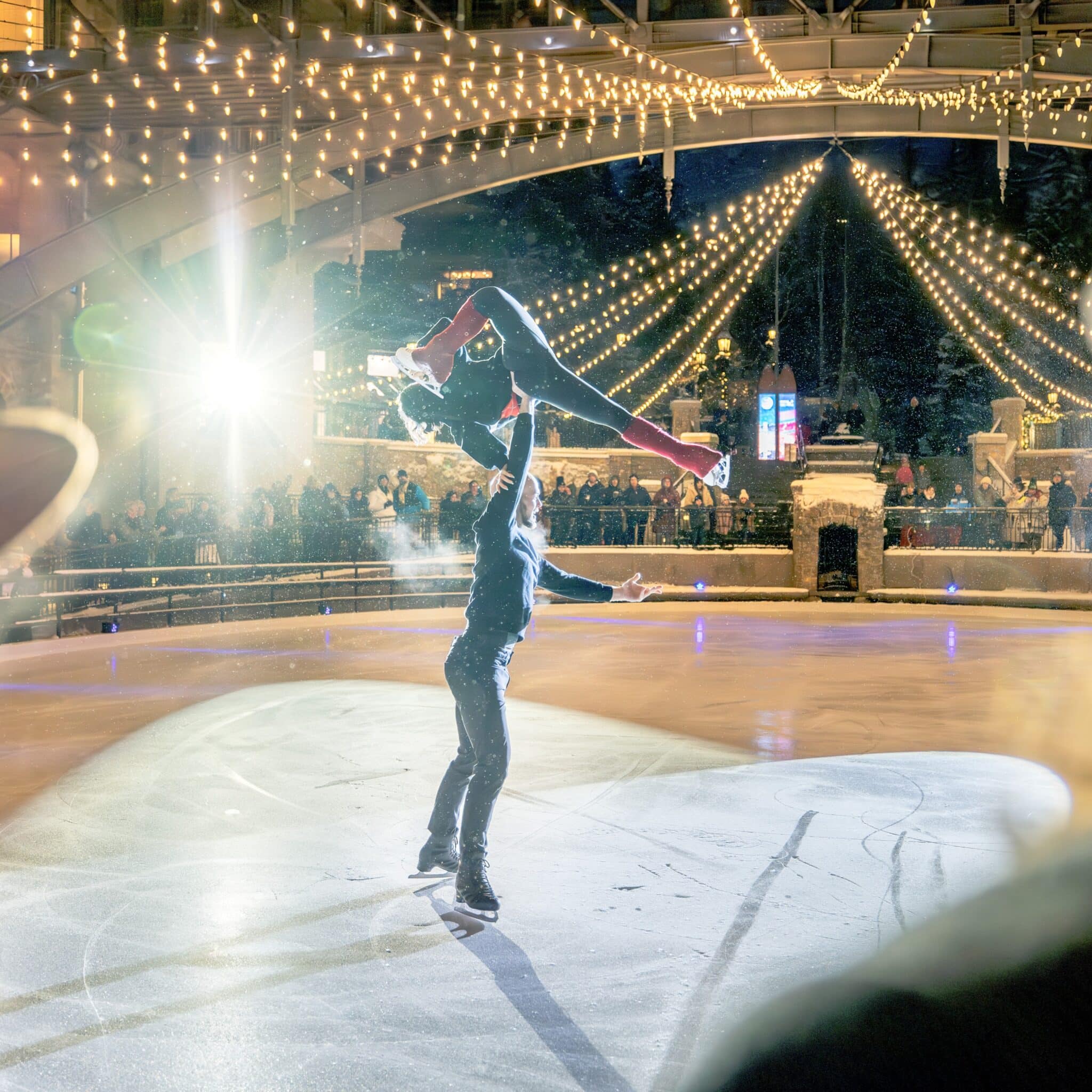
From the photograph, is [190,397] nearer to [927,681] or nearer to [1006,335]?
[927,681]

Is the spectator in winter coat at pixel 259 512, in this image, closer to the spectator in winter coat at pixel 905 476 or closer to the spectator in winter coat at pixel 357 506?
the spectator in winter coat at pixel 357 506

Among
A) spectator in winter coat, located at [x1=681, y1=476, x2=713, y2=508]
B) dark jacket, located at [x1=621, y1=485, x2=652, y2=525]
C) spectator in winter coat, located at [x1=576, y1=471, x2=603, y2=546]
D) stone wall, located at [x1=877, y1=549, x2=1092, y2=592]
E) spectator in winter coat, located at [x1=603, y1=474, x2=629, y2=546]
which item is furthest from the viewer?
spectator in winter coat, located at [x1=681, y1=476, x2=713, y2=508]

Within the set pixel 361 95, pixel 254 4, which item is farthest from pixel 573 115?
pixel 254 4

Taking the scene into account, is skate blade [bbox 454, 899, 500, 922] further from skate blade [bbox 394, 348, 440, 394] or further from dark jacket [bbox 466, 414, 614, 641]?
skate blade [bbox 394, 348, 440, 394]

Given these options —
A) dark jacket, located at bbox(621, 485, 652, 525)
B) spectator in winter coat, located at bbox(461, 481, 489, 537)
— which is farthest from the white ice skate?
dark jacket, located at bbox(621, 485, 652, 525)

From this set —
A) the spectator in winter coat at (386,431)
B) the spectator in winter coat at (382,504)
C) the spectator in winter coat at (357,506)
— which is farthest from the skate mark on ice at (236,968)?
the spectator in winter coat at (386,431)

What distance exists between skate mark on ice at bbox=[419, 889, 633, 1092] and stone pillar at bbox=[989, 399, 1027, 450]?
30.9 meters

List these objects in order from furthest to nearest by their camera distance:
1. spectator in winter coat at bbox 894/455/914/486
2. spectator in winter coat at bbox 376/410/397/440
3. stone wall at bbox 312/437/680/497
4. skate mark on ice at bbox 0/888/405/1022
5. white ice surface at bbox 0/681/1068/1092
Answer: spectator in winter coat at bbox 376/410/397/440 < stone wall at bbox 312/437/680/497 < spectator in winter coat at bbox 894/455/914/486 < skate mark on ice at bbox 0/888/405/1022 < white ice surface at bbox 0/681/1068/1092

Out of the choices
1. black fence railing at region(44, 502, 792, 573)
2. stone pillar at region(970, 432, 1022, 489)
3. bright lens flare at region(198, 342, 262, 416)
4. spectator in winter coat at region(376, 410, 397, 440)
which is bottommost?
black fence railing at region(44, 502, 792, 573)

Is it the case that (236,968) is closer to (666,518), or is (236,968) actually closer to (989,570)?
(666,518)

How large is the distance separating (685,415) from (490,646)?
27.8 metres

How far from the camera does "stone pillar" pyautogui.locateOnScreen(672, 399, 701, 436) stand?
31.9 m

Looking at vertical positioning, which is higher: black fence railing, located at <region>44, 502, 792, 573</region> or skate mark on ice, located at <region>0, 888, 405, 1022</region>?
black fence railing, located at <region>44, 502, 792, 573</region>

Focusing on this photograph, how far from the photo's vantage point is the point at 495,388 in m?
5.06
